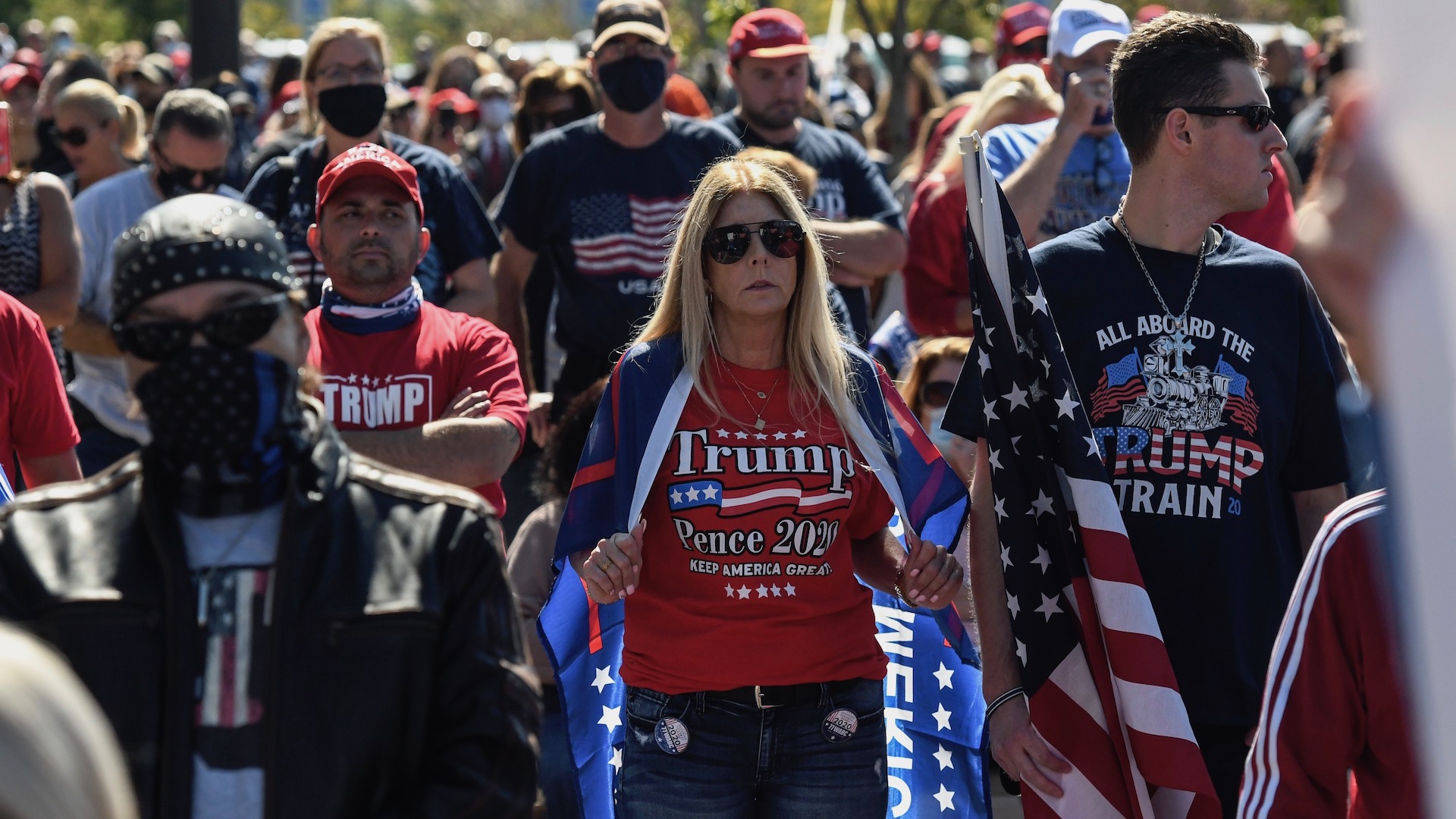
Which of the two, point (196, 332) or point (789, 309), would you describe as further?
point (789, 309)

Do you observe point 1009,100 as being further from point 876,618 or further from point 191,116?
point 191,116

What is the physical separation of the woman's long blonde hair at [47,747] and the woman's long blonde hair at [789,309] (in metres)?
2.50

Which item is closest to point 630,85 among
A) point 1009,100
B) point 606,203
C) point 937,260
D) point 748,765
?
point 606,203

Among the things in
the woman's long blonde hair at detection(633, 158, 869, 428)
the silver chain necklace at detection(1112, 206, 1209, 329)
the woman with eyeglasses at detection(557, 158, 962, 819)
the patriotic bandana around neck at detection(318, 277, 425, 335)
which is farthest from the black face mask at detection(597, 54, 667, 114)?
the silver chain necklace at detection(1112, 206, 1209, 329)

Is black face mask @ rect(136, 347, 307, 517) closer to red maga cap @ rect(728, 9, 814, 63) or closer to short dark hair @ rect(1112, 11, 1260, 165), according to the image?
short dark hair @ rect(1112, 11, 1260, 165)

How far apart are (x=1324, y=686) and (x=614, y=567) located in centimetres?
163

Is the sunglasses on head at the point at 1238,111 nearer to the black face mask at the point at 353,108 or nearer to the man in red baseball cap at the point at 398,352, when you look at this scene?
the man in red baseball cap at the point at 398,352

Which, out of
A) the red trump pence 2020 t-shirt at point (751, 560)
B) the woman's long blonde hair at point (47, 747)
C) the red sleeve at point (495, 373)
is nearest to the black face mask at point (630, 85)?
the red sleeve at point (495, 373)

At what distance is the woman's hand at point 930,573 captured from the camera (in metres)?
3.65

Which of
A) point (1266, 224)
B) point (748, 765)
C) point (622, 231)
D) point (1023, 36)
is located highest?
point (1023, 36)

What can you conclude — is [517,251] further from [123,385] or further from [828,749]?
[828,749]

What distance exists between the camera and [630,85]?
236 inches

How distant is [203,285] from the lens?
2.23m

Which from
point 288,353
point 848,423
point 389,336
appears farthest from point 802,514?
point 288,353
